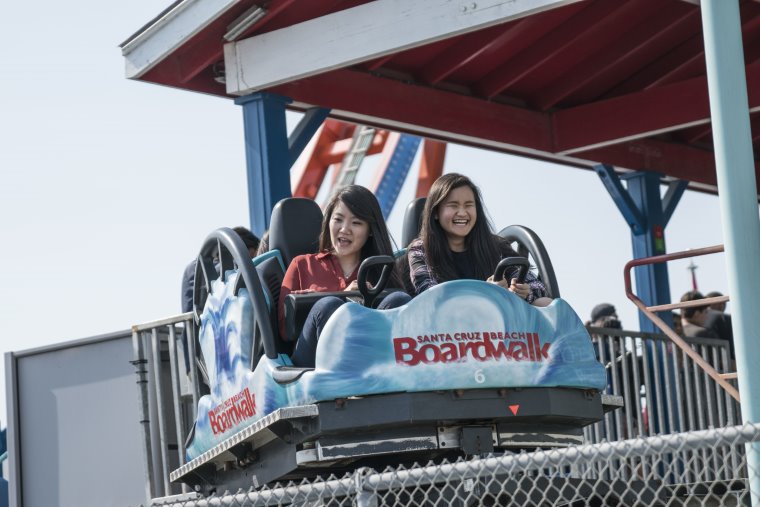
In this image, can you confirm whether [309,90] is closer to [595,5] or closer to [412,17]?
[412,17]

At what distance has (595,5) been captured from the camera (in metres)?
8.98

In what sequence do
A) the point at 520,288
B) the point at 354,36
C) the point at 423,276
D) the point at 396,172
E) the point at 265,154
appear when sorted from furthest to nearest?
the point at 396,172, the point at 265,154, the point at 354,36, the point at 423,276, the point at 520,288

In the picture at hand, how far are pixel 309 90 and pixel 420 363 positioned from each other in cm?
370

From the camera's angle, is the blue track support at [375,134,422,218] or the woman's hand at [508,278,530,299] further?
the blue track support at [375,134,422,218]

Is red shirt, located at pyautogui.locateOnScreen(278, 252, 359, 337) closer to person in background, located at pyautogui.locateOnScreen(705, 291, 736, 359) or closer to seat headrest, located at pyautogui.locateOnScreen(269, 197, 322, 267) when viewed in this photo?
seat headrest, located at pyautogui.locateOnScreen(269, 197, 322, 267)

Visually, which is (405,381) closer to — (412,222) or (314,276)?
(314,276)

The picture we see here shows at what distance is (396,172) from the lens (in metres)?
18.0

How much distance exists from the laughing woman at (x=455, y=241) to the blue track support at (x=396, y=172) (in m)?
12.3

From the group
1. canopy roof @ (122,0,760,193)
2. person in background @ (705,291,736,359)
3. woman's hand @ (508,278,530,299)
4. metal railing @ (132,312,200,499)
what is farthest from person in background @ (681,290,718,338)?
woman's hand @ (508,278,530,299)

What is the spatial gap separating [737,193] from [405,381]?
1.46 metres

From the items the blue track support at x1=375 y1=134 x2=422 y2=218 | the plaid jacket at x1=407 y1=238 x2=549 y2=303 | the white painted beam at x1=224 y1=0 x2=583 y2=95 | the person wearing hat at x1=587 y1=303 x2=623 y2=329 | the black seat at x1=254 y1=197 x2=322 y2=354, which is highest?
the blue track support at x1=375 y1=134 x2=422 y2=218

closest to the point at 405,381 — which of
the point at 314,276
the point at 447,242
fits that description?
the point at 314,276

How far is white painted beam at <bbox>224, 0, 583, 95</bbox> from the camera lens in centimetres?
689

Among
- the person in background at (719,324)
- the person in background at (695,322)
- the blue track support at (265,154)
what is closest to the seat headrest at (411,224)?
the blue track support at (265,154)
